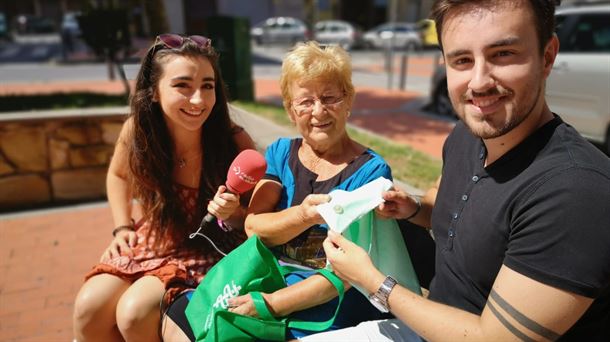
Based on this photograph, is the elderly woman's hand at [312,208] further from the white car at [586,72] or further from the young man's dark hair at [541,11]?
the white car at [586,72]

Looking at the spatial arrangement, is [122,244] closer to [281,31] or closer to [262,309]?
[262,309]

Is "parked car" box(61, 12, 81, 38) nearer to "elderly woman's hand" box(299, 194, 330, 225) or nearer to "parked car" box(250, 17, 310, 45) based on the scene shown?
"parked car" box(250, 17, 310, 45)

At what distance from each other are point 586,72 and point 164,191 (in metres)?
5.80

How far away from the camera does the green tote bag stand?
171 centimetres

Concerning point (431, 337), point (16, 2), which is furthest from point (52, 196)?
point (16, 2)

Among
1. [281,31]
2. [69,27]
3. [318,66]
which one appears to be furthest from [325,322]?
[281,31]

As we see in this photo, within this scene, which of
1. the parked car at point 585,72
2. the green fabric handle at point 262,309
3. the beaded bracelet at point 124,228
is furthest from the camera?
the parked car at point 585,72

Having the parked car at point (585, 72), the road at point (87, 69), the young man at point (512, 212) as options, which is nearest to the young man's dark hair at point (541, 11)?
the young man at point (512, 212)

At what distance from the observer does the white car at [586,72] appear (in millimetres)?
5914

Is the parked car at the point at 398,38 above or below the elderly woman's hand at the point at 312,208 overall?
below

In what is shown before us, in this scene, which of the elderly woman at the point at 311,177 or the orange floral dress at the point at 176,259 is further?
the orange floral dress at the point at 176,259

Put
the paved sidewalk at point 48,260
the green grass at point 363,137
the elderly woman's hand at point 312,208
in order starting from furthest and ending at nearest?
1. the green grass at point 363,137
2. the paved sidewalk at point 48,260
3. the elderly woman's hand at point 312,208

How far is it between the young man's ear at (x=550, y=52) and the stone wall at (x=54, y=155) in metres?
4.42

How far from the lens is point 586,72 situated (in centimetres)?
600
